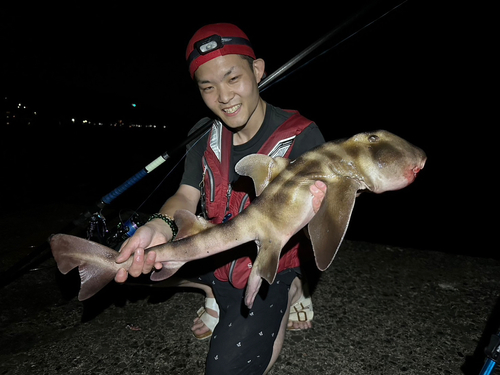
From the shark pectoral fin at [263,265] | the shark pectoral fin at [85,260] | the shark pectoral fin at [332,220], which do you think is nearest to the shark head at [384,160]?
the shark pectoral fin at [332,220]

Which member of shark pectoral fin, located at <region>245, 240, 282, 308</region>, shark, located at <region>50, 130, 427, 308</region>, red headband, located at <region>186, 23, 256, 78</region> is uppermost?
red headband, located at <region>186, 23, 256, 78</region>

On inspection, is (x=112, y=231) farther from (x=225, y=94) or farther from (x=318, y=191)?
(x=318, y=191)

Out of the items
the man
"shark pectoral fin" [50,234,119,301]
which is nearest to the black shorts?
the man

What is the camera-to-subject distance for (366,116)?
190 feet

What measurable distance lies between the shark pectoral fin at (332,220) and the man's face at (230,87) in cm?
124

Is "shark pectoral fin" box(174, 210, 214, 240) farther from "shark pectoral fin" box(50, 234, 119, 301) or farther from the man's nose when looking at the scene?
the man's nose

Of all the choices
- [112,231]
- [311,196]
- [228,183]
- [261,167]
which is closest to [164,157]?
[112,231]

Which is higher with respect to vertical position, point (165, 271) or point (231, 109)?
point (231, 109)

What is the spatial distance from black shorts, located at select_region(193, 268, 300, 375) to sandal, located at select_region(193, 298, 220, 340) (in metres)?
0.35

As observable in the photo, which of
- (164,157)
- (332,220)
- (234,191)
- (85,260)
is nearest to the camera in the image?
(332,220)

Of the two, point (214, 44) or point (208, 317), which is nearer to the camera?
point (214, 44)

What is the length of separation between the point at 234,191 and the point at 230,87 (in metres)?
0.95

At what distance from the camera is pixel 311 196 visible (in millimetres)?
1803

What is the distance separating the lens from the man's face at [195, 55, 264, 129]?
252cm
